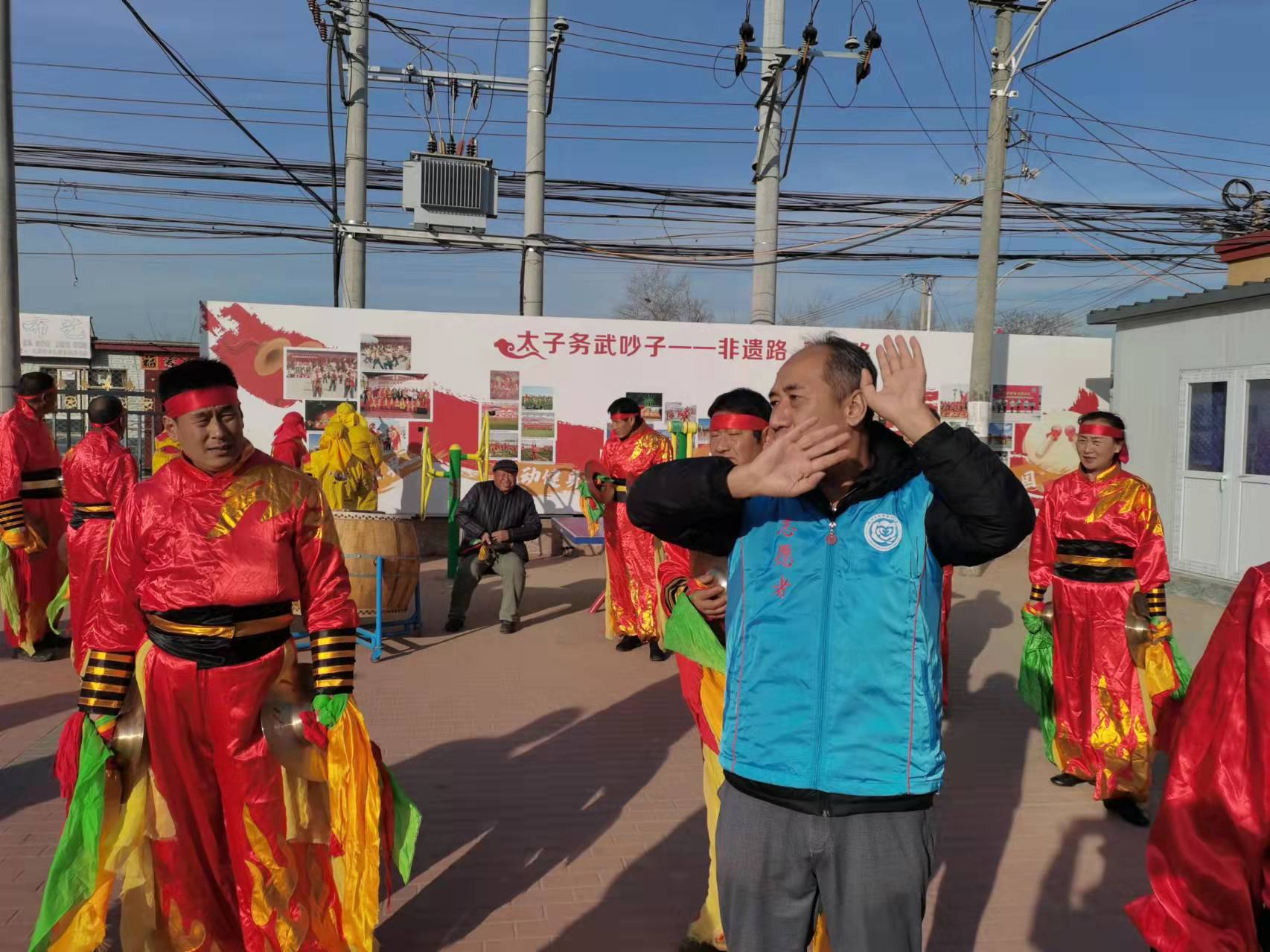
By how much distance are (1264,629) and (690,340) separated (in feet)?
36.9

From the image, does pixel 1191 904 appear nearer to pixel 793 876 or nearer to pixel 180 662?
pixel 793 876

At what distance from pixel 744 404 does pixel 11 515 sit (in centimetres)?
564

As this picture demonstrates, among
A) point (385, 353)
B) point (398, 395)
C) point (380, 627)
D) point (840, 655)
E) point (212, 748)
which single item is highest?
point (385, 353)

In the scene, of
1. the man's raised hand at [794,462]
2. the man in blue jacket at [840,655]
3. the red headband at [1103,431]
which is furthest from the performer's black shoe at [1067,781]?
the man's raised hand at [794,462]

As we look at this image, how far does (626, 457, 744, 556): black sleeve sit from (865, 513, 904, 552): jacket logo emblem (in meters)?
0.28

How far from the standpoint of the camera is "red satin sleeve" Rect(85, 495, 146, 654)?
9.87ft

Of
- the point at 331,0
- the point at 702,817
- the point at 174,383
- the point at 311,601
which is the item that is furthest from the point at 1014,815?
the point at 331,0

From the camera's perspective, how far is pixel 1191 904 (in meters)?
1.78

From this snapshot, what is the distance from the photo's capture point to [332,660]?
3.10 meters

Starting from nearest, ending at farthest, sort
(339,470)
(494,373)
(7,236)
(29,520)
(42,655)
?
1. (29,520)
2. (42,655)
3. (7,236)
4. (339,470)
5. (494,373)

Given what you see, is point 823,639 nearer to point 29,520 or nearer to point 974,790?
point 974,790

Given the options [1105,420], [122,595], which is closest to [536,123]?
[1105,420]

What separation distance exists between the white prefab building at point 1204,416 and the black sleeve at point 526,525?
6720mm

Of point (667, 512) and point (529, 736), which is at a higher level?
point (667, 512)
